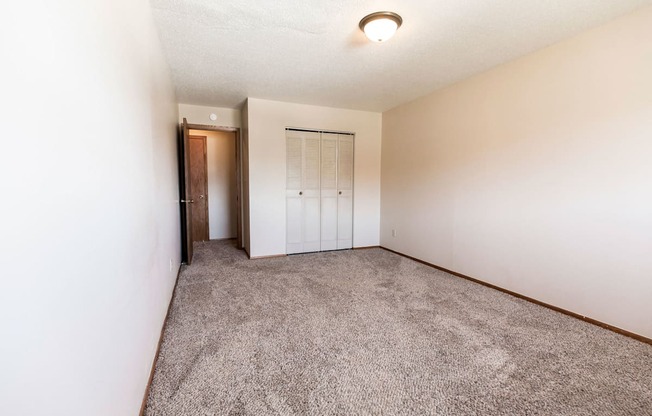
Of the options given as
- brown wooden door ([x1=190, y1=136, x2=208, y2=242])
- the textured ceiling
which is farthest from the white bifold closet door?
brown wooden door ([x1=190, y1=136, x2=208, y2=242])

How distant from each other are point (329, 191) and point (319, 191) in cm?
19

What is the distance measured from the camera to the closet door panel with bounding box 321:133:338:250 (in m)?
4.80

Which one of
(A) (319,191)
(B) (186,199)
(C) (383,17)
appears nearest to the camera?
(C) (383,17)

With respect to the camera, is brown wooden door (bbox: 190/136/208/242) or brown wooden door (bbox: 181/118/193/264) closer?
brown wooden door (bbox: 181/118/193/264)

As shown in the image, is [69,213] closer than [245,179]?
Yes

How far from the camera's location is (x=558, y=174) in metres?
2.60

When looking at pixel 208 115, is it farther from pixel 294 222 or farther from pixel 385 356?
pixel 385 356

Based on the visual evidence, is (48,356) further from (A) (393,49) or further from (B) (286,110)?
(B) (286,110)

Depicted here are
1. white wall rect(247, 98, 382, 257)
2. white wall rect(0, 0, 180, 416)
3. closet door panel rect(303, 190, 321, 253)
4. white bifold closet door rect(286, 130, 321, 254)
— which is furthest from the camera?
closet door panel rect(303, 190, 321, 253)

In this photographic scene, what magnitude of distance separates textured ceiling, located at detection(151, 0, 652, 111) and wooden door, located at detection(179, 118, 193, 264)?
2.14ft

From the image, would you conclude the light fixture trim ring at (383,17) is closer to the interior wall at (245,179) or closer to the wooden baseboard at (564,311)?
the interior wall at (245,179)

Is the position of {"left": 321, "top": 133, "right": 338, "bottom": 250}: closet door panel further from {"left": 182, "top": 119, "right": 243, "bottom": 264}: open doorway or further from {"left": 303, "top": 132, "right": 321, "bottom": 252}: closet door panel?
{"left": 182, "top": 119, "right": 243, "bottom": 264}: open doorway

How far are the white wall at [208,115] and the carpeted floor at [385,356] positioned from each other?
2.70 meters

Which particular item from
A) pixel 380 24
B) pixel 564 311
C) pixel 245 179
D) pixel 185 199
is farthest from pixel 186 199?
pixel 564 311
